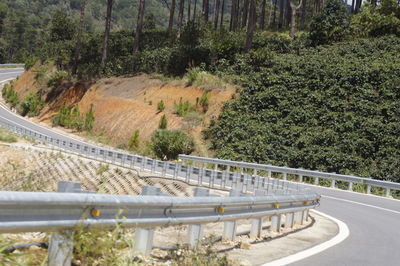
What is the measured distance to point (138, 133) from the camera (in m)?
42.9

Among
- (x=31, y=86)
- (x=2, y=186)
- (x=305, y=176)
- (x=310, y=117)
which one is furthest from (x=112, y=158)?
(x=31, y=86)

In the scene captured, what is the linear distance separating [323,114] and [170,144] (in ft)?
32.9

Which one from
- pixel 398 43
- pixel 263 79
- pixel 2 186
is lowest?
pixel 2 186

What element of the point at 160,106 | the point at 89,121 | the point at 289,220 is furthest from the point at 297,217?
the point at 89,121

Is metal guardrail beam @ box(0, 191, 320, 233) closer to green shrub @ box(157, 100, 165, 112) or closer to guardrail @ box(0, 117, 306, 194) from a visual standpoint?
guardrail @ box(0, 117, 306, 194)

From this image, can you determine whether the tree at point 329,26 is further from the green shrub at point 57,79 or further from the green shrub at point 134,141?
the green shrub at point 57,79

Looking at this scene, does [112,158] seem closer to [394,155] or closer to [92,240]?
[394,155]

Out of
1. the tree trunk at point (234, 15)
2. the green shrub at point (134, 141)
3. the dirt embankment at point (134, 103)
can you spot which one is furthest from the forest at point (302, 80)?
the tree trunk at point (234, 15)

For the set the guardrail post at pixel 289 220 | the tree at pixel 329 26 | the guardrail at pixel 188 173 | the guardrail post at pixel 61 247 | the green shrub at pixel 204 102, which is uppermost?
the tree at pixel 329 26

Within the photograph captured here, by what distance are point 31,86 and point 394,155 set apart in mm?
48682

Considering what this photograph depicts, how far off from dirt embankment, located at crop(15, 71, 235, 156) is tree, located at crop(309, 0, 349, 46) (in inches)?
468

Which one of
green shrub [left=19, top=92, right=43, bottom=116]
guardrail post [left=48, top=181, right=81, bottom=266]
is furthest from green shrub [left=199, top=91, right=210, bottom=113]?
guardrail post [left=48, top=181, right=81, bottom=266]

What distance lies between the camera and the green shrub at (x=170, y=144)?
37125mm

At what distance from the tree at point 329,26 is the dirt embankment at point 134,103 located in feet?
39.0
